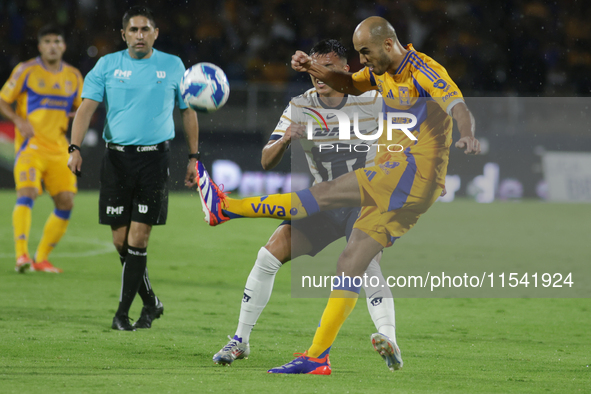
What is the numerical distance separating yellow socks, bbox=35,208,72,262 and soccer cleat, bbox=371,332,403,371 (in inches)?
187

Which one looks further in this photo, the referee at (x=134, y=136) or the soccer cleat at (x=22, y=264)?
the soccer cleat at (x=22, y=264)

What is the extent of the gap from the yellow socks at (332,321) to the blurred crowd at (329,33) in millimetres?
13006

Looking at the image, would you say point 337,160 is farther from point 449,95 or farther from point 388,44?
point 449,95

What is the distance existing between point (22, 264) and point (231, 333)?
3239mm

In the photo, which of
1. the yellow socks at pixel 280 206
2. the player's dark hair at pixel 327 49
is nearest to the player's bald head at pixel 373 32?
the player's dark hair at pixel 327 49

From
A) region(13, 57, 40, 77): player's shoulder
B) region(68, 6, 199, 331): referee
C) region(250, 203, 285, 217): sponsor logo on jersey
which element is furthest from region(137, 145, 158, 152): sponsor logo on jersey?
region(13, 57, 40, 77): player's shoulder

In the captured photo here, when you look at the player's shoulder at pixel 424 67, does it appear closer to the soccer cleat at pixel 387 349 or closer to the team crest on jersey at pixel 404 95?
the team crest on jersey at pixel 404 95

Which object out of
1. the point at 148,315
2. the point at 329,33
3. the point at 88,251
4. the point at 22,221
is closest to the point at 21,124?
the point at 22,221

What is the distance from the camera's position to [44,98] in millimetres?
7727

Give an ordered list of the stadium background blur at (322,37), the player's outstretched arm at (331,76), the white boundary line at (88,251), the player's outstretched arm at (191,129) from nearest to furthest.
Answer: the player's outstretched arm at (331,76)
the player's outstretched arm at (191,129)
the white boundary line at (88,251)
the stadium background blur at (322,37)

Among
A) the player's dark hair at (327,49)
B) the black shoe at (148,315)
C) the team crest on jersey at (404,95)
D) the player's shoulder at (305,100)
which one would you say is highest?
the player's dark hair at (327,49)

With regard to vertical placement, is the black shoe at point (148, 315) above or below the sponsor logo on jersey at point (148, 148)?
below

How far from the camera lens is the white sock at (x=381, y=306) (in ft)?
13.0

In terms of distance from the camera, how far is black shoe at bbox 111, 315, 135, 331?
489cm
